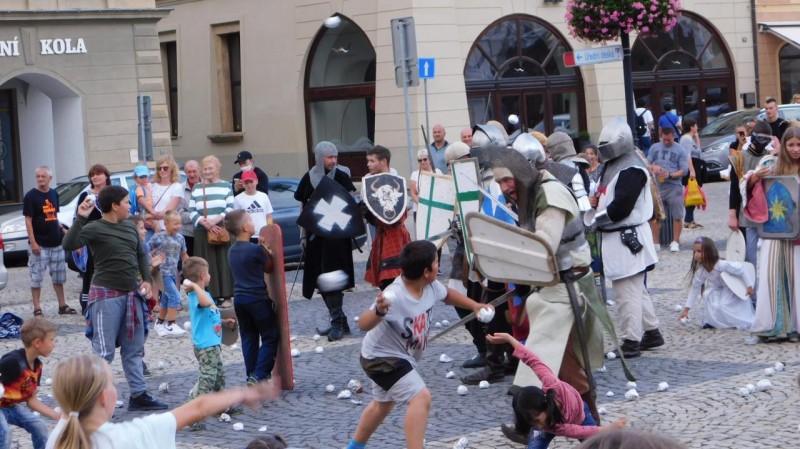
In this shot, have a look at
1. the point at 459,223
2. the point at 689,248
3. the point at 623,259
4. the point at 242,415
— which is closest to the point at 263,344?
the point at 242,415

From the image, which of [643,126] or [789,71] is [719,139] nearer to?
[643,126]

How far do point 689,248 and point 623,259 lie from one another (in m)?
8.05

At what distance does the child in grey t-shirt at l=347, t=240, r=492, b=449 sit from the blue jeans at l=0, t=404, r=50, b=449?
1.68m

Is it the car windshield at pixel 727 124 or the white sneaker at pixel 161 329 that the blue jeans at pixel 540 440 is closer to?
the white sneaker at pixel 161 329

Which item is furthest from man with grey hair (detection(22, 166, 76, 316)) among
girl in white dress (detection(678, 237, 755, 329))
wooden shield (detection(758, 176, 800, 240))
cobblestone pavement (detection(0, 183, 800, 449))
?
wooden shield (detection(758, 176, 800, 240))

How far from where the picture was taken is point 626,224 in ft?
32.5

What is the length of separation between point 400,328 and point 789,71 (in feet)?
99.9

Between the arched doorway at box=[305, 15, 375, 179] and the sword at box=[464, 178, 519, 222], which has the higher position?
the arched doorway at box=[305, 15, 375, 179]

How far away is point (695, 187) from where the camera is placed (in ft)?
63.2

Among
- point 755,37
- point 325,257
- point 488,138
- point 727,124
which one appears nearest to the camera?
point 488,138

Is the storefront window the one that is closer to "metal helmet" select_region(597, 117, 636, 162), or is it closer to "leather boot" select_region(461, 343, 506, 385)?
"metal helmet" select_region(597, 117, 636, 162)

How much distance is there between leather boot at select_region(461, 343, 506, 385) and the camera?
31.0 feet

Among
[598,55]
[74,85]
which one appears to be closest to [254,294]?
[598,55]

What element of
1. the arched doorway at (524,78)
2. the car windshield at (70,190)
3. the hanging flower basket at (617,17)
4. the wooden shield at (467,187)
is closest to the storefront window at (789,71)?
the arched doorway at (524,78)
